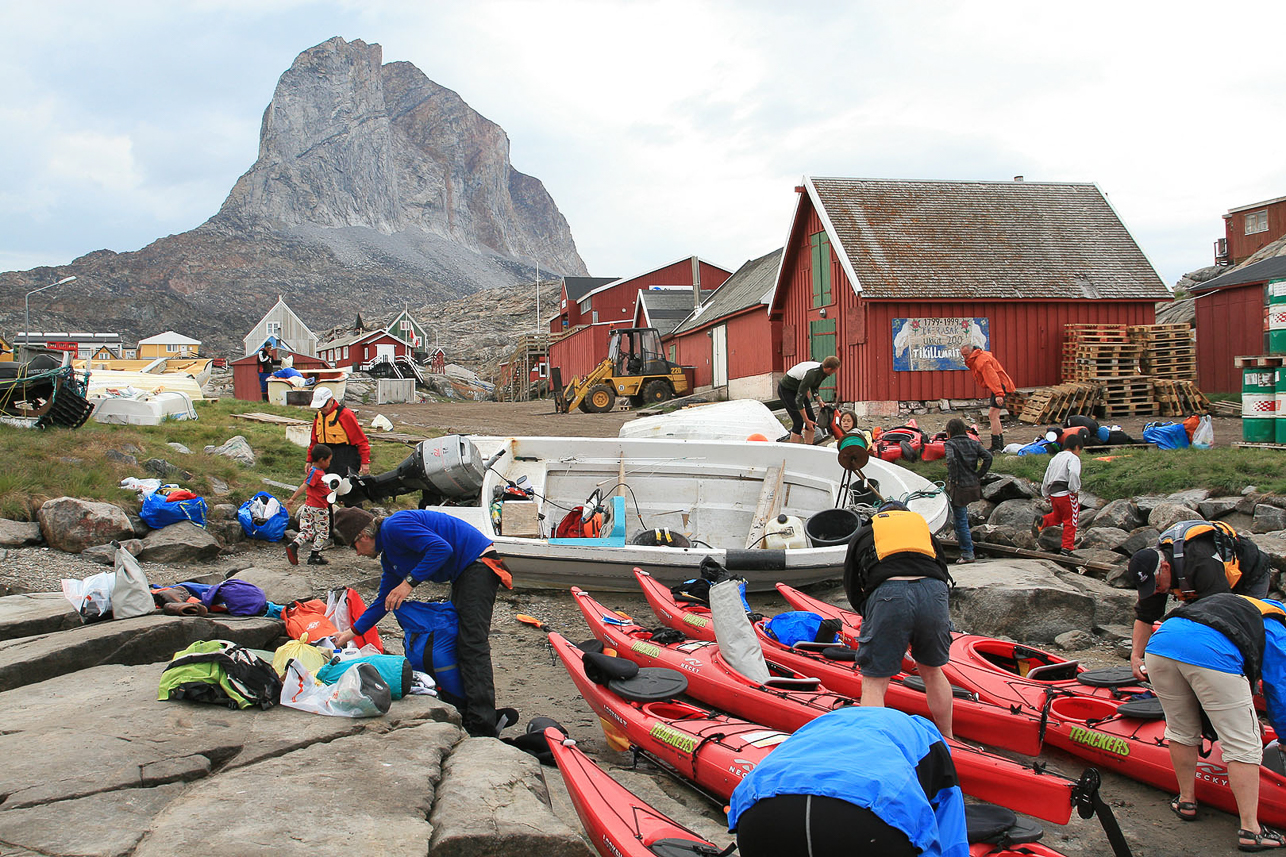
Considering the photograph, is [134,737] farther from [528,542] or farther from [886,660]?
[528,542]

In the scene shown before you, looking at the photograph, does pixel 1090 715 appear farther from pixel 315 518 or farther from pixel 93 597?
pixel 315 518

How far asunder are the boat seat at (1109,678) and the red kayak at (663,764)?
131 cm

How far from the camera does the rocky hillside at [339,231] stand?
90125 mm

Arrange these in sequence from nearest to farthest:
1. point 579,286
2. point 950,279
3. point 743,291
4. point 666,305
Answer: point 950,279
point 743,291
point 666,305
point 579,286

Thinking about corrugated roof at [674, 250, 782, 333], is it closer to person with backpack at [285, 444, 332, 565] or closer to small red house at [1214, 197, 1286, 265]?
person with backpack at [285, 444, 332, 565]

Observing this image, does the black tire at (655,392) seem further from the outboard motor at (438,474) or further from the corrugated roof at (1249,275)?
the outboard motor at (438,474)

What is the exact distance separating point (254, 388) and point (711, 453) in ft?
86.0

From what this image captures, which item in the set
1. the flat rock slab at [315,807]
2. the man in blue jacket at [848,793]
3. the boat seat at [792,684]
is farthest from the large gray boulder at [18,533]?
the man in blue jacket at [848,793]

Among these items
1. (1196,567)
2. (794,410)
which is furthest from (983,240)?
(1196,567)

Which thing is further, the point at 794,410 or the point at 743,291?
the point at 743,291

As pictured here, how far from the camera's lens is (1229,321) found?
18969mm

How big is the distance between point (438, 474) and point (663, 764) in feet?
17.1

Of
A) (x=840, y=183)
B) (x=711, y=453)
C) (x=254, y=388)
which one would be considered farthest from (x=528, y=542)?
(x=254, y=388)

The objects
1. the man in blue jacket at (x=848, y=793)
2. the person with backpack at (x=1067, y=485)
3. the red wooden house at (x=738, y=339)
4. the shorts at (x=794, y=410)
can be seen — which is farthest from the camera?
the red wooden house at (x=738, y=339)
